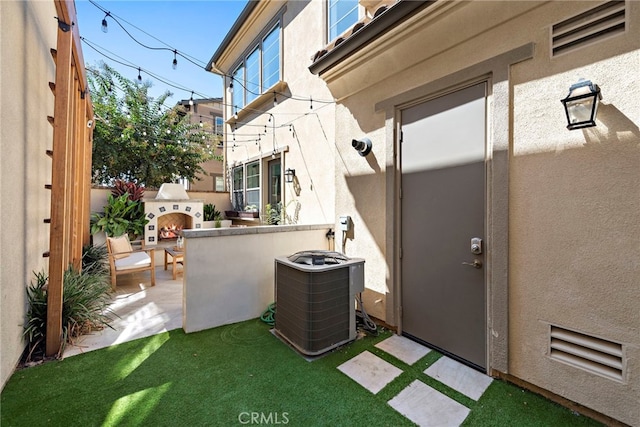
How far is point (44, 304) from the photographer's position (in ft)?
9.94

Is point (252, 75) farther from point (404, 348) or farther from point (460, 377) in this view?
point (460, 377)

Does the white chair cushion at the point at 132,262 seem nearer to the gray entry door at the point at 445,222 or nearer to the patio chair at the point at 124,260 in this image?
the patio chair at the point at 124,260

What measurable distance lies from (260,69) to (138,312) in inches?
289

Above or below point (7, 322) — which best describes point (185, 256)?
above

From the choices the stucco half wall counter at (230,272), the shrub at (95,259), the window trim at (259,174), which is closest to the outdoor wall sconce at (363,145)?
the stucco half wall counter at (230,272)

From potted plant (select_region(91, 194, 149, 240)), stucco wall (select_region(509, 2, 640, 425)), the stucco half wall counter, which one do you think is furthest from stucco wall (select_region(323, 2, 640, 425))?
potted plant (select_region(91, 194, 149, 240))

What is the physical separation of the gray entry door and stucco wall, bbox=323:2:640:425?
0.22 meters

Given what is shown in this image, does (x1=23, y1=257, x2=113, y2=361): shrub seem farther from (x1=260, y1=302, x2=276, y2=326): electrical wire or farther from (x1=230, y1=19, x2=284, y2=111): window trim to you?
(x1=230, y1=19, x2=284, y2=111): window trim

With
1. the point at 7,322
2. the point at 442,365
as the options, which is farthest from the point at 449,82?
the point at 7,322

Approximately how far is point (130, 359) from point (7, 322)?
1087 mm

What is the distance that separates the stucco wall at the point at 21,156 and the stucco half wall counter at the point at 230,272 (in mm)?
1500

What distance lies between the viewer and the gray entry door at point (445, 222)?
269 cm

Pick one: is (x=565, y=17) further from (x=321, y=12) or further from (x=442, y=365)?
(x=321, y=12)

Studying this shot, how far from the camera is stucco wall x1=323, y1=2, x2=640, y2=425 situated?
1.90m
